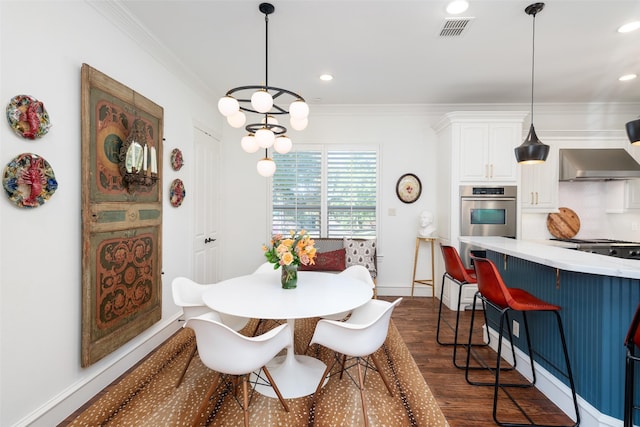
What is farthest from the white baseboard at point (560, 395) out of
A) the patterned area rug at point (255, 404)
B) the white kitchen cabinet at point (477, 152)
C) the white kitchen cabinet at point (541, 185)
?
the white kitchen cabinet at point (541, 185)

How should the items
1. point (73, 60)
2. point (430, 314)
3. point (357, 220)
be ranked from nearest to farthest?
point (73, 60), point (430, 314), point (357, 220)

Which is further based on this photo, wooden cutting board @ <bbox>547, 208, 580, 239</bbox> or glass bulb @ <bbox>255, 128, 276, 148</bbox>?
wooden cutting board @ <bbox>547, 208, 580, 239</bbox>

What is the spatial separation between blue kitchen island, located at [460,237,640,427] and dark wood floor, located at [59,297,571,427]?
0.47 ft

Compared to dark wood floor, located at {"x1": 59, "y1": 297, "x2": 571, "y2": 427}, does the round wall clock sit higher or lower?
higher

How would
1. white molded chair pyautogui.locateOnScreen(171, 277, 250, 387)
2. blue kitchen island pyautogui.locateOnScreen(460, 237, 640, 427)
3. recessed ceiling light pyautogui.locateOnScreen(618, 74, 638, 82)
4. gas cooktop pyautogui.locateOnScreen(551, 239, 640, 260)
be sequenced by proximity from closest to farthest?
blue kitchen island pyautogui.locateOnScreen(460, 237, 640, 427)
white molded chair pyautogui.locateOnScreen(171, 277, 250, 387)
recessed ceiling light pyautogui.locateOnScreen(618, 74, 638, 82)
gas cooktop pyautogui.locateOnScreen(551, 239, 640, 260)

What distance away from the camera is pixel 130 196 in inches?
97.3

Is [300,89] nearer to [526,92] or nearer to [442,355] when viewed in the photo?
[526,92]

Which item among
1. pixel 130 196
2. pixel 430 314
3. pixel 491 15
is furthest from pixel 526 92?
pixel 130 196

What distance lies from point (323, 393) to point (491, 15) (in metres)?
3.10

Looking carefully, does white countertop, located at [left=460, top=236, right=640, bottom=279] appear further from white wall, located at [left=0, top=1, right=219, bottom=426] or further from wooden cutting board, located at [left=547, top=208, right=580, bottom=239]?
white wall, located at [left=0, top=1, right=219, bottom=426]

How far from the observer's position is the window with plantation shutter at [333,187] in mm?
4652

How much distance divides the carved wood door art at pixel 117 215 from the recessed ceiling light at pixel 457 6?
256 cm

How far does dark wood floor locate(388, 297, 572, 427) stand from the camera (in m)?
1.94

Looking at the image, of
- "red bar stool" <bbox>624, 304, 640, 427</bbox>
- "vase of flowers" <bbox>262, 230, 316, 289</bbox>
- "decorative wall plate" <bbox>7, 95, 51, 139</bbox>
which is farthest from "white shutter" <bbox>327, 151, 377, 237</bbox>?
"decorative wall plate" <bbox>7, 95, 51, 139</bbox>
